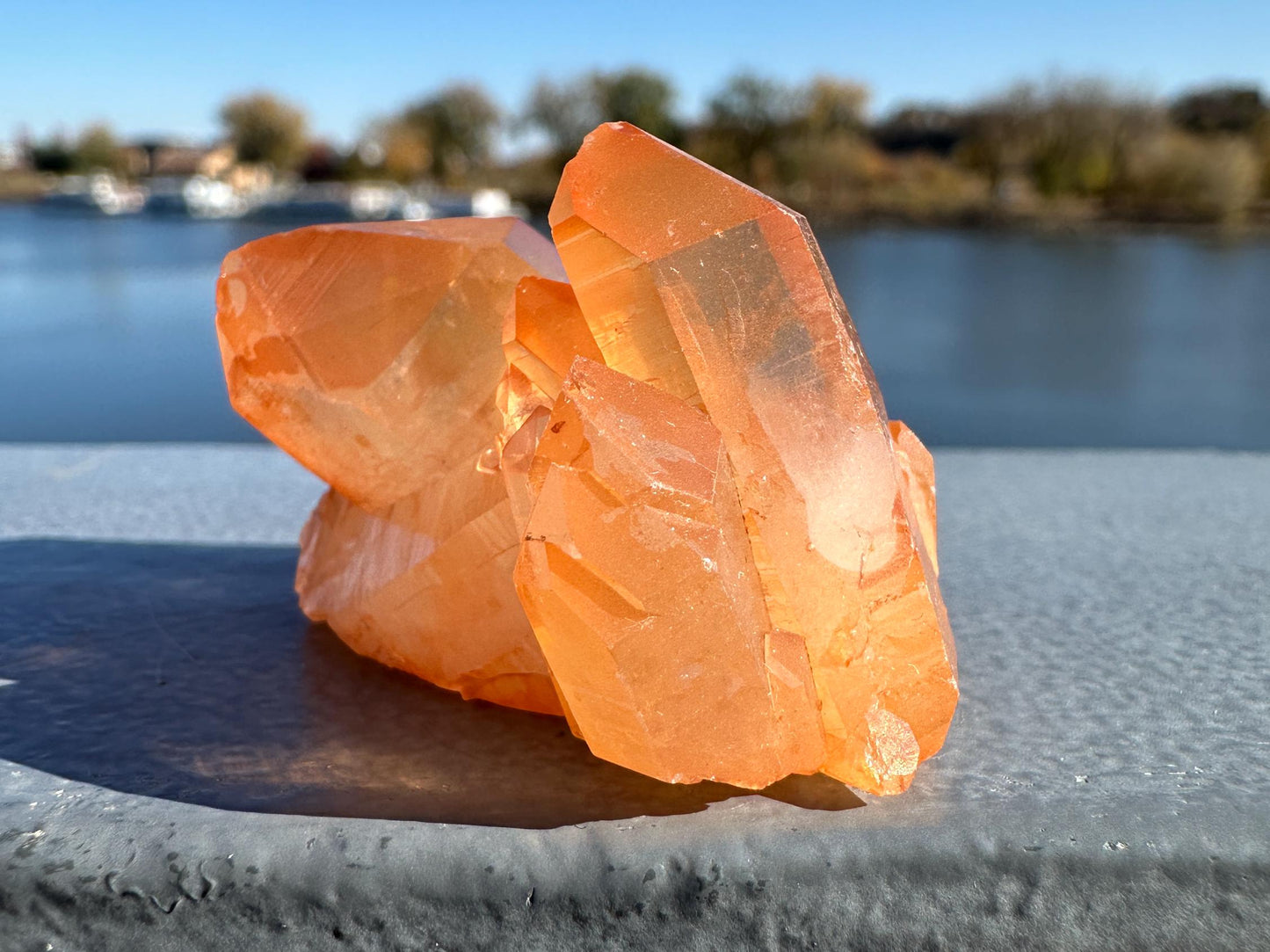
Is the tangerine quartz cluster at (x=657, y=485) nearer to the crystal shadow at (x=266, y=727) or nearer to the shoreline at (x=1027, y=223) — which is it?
the crystal shadow at (x=266, y=727)

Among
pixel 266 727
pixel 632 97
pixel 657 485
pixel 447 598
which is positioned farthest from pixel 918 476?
pixel 632 97

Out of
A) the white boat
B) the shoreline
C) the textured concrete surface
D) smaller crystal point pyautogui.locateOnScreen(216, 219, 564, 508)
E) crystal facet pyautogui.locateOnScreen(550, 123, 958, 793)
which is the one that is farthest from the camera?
the white boat

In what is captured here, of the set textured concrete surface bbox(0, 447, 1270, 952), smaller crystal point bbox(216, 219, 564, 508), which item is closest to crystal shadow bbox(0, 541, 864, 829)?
textured concrete surface bbox(0, 447, 1270, 952)

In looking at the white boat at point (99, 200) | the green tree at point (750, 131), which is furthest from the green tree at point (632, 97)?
the white boat at point (99, 200)

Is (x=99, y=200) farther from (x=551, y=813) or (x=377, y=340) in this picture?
(x=551, y=813)

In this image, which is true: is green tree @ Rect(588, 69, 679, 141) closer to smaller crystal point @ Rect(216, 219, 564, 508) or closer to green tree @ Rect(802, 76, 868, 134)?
green tree @ Rect(802, 76, 868, 134)

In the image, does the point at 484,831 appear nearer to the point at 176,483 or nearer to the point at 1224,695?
the point at 1224,695

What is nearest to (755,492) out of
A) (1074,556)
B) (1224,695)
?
(1224,695)
